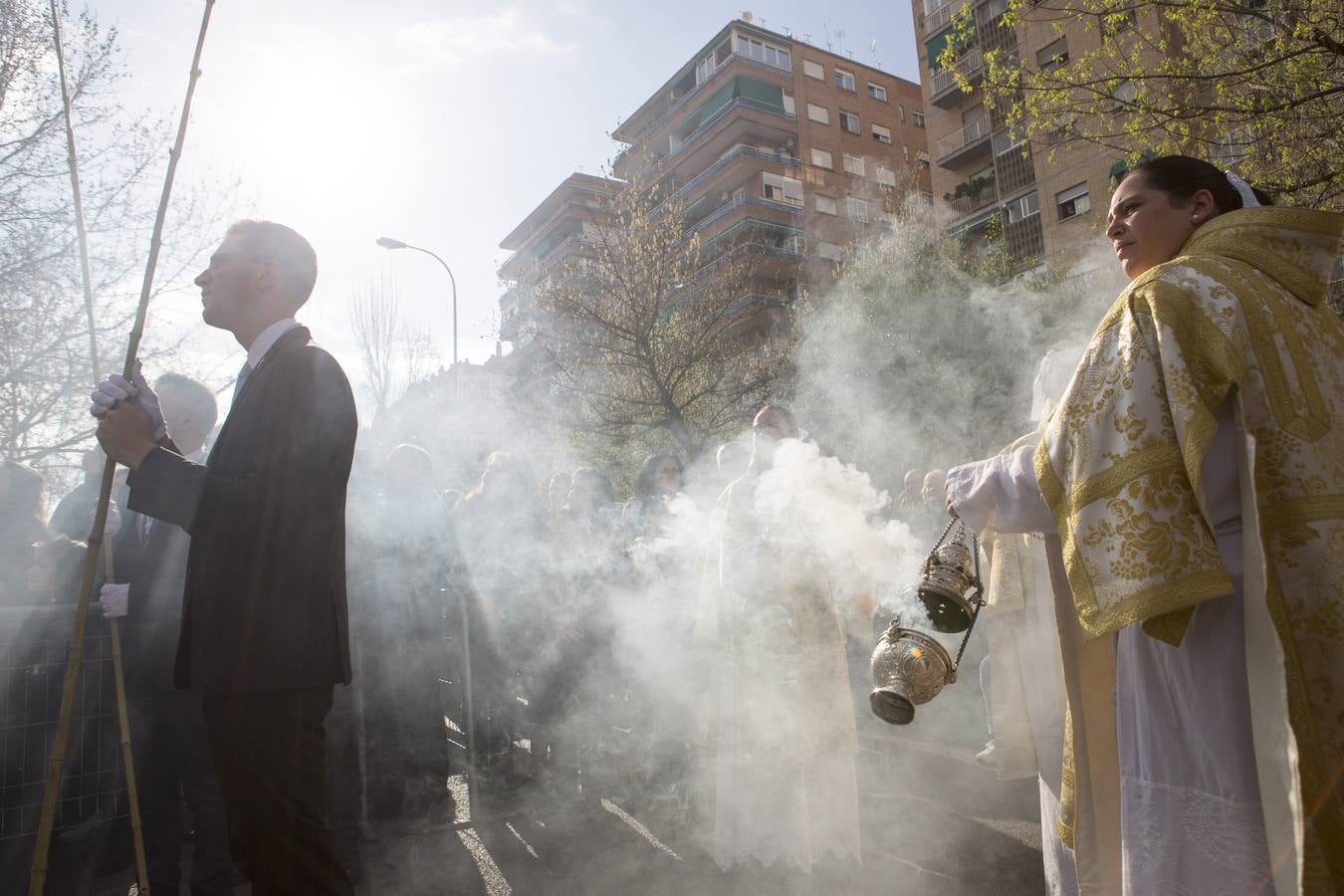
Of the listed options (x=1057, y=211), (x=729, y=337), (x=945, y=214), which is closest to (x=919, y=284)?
(x=729, y=337)

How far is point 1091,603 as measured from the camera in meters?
1.84

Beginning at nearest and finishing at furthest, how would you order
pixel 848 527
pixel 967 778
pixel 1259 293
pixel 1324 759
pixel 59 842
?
pixel 1324 759, pixel 1259 293, pixel 59 842, pixel 848 527, pixel 967 778

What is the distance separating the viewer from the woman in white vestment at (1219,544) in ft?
5.52

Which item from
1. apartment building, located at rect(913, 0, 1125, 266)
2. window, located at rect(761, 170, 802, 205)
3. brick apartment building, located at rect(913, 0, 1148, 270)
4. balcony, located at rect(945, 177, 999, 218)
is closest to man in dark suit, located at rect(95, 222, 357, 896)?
brick apartment building, located at rect(913, 0, 1148, 270)

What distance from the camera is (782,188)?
36.3m

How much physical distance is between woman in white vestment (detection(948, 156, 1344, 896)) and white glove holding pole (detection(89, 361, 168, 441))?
2.30 metres

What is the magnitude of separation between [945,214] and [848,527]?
25745 mm

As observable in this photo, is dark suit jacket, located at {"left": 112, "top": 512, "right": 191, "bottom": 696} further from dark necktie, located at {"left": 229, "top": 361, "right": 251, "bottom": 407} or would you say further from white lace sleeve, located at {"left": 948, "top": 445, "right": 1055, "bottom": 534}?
white lace sleeve, located at {"left": 948, "top": 445, "right": 1055, "bottom": 534}

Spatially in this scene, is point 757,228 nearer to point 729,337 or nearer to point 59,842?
point 729,337

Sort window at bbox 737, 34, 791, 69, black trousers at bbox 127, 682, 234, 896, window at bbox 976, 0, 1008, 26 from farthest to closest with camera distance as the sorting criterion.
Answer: window at bbox 737, 34, 791, 69 < window at bbox 976, 0, 1008, 26 < black trousers at bbox 127, 682, 234, 896

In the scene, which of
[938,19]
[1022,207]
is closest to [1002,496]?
[1022,207]

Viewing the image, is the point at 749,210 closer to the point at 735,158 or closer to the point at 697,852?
the point at 735,158

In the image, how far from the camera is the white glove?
282 cm

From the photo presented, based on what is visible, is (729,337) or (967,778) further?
(729,337)
